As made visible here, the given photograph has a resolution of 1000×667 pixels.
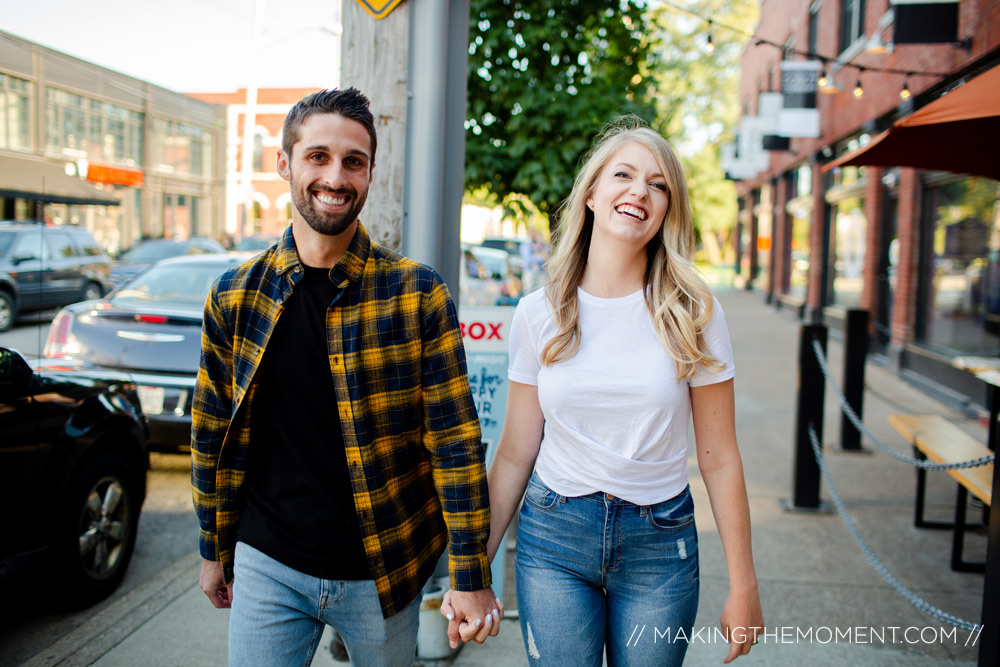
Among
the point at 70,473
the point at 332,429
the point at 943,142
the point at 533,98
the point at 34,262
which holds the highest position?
the point at 533,98

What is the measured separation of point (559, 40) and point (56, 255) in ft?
14.6

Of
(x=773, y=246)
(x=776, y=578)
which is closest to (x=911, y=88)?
(x=776, y=578)

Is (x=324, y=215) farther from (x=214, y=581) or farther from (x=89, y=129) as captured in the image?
(x=89, y=129)

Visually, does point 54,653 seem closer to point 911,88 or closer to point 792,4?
point 911,88

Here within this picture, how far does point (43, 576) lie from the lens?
369 cm

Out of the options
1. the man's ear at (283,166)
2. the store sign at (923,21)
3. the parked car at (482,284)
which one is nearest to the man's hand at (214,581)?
the man's ear at (283,166)

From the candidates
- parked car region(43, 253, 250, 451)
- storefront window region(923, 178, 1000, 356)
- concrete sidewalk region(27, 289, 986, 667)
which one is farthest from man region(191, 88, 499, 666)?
storefront window region(923, 178, 1000, 356)

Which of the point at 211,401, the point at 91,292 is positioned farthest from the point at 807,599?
the point at 91,292

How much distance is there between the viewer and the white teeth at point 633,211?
6.91 feet

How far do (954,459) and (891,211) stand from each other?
30.6ft

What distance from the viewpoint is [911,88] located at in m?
10.5

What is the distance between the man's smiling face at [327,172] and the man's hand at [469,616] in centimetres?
98

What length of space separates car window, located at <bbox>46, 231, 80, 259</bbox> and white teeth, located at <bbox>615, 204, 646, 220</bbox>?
258 centimetres

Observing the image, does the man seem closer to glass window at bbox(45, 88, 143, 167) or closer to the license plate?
glass window at bbox(45, 88, 143, 167)
